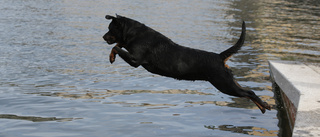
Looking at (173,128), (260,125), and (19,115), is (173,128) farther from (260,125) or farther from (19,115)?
(19,115)

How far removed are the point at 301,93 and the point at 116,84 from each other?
19.9 feet

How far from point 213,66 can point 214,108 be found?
437 cm

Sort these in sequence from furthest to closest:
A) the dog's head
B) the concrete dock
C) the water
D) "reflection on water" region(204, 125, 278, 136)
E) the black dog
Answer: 1. the water
2. "reflection on water" region(204, 125, 278, 136)
3. the dog's head
4. the black dog
5. the concrete dock

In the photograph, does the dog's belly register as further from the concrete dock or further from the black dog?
the concrete dock

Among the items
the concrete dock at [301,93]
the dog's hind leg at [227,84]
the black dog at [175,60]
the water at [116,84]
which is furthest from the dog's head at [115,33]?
the concrete dock at [301,93]

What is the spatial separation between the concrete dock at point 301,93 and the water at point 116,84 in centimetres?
79

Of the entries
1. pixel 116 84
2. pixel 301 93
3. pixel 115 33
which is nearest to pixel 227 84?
pixel 115 33

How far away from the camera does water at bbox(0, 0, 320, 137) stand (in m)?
9.56

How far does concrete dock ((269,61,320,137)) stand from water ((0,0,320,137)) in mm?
786

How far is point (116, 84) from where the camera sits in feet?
43.4

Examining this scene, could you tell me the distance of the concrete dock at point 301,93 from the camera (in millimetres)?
6613

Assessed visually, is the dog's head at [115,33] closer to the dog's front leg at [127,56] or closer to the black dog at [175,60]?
the black dog at [175,60]

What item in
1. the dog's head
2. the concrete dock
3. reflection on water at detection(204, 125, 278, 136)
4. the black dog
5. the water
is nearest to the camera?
the concrete dock

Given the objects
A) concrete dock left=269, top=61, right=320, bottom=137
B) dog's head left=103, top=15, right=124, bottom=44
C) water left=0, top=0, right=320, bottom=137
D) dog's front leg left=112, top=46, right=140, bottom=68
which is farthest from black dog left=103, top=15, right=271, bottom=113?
water left=0, top=0, right=320, bottom=137
